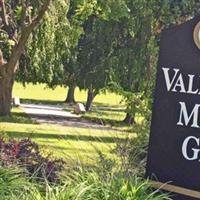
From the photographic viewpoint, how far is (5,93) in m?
22.7

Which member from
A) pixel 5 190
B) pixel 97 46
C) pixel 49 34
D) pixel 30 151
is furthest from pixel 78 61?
pixel 5 190

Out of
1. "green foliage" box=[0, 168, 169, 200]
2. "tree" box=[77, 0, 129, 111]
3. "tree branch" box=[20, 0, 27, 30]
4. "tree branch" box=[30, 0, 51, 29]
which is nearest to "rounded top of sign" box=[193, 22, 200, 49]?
"green foliage" box=[0, 168, 169, 200]

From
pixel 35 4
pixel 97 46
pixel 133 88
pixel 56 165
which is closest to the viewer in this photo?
pixel 56 165

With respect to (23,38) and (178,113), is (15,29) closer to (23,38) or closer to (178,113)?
(23,38)

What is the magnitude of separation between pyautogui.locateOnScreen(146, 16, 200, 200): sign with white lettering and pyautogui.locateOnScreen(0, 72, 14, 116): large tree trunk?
18086mm

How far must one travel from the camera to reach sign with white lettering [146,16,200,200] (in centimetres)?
467

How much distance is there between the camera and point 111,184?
4.79m

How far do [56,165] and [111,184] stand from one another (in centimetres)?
227

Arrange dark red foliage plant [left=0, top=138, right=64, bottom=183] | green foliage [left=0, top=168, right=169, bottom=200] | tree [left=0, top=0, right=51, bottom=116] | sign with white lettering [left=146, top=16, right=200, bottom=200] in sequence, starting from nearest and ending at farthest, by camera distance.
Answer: green foliage [left=0, top=168, right=169, bottom=200] → sign with white lettering [left=146, top=16, right=200, bottom=200] → dark red foliage plant [left=0, top=138, right=64, bottom=183] → tree [left=0, top=0, right=51, bottom=116]

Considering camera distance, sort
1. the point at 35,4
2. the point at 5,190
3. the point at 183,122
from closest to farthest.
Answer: the point at 183,122 < the point at 5,190 < the point at 35,4

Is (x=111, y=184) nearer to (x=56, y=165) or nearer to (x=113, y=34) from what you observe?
(x=56, y=165)

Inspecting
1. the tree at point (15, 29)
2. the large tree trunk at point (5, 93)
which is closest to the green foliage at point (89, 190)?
the tree at point (15, 29)

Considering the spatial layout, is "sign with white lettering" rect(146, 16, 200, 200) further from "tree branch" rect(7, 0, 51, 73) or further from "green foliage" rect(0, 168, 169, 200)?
"tree branch" rect(7, 0, 51, 73)

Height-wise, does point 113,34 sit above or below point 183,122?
→ above
